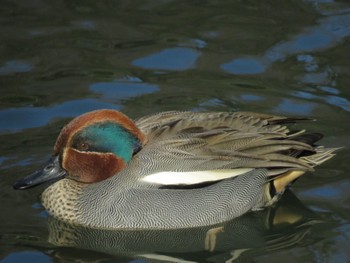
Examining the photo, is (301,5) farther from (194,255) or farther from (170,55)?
(194,255)

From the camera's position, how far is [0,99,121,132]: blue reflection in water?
8344mm

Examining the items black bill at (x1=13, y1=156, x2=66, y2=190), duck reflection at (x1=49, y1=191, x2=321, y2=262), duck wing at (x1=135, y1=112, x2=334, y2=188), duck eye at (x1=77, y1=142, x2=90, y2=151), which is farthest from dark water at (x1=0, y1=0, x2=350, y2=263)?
duck eye at (x1=77, y1=142, x2=90, y2=151)

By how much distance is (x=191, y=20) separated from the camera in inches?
411

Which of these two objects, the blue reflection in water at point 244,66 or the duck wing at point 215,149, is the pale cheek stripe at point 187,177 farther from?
the blue reflection in water at point 244,66

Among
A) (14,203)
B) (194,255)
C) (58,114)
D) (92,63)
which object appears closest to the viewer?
(194,255)

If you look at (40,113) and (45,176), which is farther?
(40,113)

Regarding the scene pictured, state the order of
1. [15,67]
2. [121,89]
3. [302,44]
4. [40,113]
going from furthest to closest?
[302,44], [15,67], [121,89], [40,113]

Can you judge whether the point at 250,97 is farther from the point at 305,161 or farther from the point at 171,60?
the point at 305,161

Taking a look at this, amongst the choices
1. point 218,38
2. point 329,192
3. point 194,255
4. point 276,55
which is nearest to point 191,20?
point 218,38

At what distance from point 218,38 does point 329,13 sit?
1.32 metres

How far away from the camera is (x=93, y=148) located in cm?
691

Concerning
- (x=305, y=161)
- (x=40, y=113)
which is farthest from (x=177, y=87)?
(x=305, y=161)

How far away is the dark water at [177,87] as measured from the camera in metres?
6.80

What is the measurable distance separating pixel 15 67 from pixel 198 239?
339 centimetres
